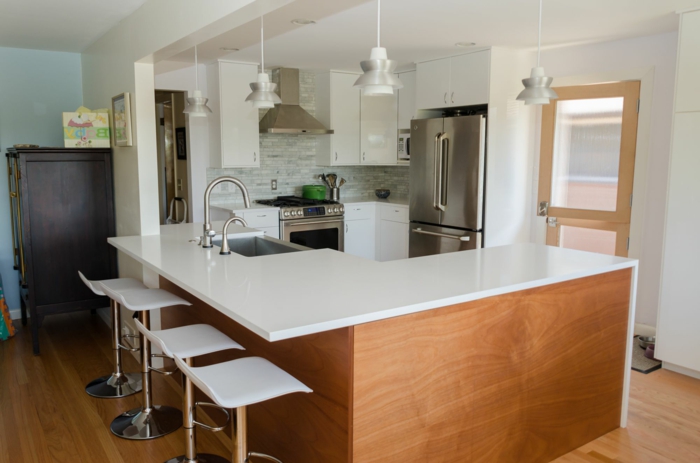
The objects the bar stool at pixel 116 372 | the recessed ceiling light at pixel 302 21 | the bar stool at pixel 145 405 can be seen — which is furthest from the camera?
the recessed ceiling light at pixel 302 21

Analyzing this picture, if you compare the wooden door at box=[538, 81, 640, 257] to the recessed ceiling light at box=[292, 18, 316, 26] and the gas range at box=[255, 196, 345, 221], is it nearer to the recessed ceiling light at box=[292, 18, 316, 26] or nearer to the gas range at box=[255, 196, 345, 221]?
the gas range at box=[255, 196, 345, 221]

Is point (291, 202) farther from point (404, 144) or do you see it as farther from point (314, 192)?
point (404, 144)

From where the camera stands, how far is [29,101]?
4969mm

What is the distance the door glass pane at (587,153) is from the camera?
4.63 metres

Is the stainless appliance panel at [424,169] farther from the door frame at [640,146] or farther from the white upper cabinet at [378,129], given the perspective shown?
the door frame at [640,146]

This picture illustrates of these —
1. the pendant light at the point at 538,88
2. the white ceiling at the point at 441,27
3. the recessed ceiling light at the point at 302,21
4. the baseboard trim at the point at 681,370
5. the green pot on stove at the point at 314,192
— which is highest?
the white ceiling at the point at 441,27

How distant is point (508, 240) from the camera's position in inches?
203

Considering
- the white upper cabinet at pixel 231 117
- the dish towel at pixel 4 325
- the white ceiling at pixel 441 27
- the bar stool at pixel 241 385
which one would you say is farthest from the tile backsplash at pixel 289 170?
the bar stool at pixel 241 385

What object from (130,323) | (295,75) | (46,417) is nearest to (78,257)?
(130,323)

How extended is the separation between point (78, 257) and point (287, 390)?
3.25 metres

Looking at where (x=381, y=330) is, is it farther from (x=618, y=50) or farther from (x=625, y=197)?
(x=618, y=50)

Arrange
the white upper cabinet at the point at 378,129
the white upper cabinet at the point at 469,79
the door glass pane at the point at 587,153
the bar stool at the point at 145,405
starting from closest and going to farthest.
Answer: the bar stool at the point at 145,405
the door glass pane at the point at 587,153
the white upper cabinet at the point at 469,79
the white upper cabinet at the point at 378,129

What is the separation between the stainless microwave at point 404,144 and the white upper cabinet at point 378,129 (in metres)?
0.17

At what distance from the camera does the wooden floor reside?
277 centimetres
